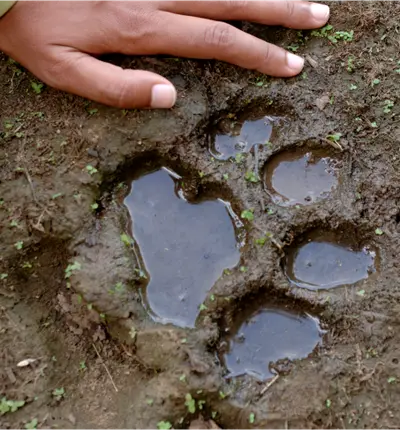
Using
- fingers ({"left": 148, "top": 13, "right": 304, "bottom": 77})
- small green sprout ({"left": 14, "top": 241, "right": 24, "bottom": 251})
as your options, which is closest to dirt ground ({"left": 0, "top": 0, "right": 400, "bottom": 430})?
small green sprout ({"left": 14, "top": 241, "right": 24, "bottom": 251})

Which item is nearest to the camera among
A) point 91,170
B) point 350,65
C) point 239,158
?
point 91,170

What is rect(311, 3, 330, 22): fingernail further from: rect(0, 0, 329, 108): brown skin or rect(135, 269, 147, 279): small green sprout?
rect(135, 269, 147, 279): small green sprout

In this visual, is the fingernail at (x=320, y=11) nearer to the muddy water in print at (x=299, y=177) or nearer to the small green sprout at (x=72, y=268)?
the muddy water in print at (x=299, y=177)

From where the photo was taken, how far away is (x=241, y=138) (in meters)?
2.73

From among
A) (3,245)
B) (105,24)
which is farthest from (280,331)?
(105,24)

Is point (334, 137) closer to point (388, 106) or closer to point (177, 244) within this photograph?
point (388, 106)

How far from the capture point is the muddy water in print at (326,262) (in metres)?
2.49

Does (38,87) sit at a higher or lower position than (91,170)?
higher

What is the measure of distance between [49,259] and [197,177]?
87 centimetres

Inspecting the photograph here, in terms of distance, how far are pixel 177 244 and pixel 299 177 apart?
744 millimetres

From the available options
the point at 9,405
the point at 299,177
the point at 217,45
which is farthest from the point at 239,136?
the point at 9,405

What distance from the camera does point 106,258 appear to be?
2.46m

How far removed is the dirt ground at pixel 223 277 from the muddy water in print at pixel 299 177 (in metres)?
0.06

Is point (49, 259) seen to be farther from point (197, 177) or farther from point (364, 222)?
point (364, 222)
